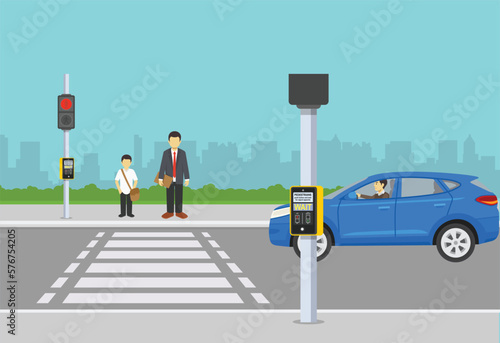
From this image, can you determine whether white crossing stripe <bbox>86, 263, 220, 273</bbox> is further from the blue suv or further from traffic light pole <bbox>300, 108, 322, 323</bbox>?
traffic light pole <bbox>300, 108, 322, 323</bbox>

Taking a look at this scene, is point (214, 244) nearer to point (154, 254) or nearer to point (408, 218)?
point (154, 254)

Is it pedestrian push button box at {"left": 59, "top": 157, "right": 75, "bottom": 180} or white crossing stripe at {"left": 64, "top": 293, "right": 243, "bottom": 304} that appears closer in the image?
white crossing stripe at {"left": 64, "top": 293, "right": 243, "bottom": 304}

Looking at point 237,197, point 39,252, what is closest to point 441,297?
point 39,252

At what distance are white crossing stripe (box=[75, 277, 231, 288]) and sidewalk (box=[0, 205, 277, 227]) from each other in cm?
1021

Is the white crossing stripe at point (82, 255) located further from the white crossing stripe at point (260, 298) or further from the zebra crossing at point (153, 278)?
the white crossing stripe at point (260, 298)

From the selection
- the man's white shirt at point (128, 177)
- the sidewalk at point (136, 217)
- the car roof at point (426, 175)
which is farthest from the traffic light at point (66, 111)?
the car roof at point (426, 175)

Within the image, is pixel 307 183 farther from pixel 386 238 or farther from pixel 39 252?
pixel 39 252

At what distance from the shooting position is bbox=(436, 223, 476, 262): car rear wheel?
1658 centimetres

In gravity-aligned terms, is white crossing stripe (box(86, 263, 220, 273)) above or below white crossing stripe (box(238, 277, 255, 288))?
above
